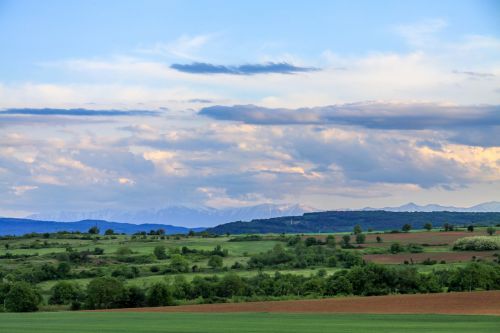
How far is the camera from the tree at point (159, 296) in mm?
119562

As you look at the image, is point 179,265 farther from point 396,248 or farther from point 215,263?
point 396,248

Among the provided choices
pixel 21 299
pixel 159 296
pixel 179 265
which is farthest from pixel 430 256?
pixel 21 299

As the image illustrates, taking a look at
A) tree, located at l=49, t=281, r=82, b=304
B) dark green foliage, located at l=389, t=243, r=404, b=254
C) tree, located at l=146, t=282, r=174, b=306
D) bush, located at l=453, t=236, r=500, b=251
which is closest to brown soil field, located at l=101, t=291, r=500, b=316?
tree, located at l=146, t=282, r=174, b=306

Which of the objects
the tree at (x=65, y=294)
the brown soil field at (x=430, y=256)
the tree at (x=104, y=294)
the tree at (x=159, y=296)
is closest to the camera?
the tree at (x=104, y=294)

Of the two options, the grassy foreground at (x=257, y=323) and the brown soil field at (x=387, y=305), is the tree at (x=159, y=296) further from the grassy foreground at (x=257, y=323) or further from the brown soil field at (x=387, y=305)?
the grassy foreground at (x=257, y=323)

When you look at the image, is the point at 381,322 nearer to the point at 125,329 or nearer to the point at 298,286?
the point at 125,329

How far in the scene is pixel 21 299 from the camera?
118750mm

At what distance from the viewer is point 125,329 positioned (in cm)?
7300

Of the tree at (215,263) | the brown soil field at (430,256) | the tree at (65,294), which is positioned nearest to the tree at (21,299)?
the tree at (65,294)

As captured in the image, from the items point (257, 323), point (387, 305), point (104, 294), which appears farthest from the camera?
point (104, 294)

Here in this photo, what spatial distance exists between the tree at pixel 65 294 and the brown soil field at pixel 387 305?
2009 centimetres

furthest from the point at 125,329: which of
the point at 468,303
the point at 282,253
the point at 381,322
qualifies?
the point at 282,253

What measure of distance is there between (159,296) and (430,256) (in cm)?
7380

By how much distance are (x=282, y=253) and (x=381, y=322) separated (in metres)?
114
